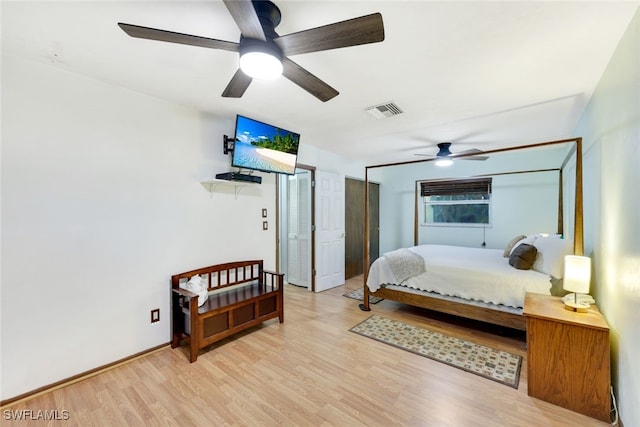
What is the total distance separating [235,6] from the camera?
1128 millimetres

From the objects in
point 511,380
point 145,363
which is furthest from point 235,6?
point 511,380

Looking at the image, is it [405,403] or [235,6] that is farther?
[405,403]

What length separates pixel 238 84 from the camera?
183 cm

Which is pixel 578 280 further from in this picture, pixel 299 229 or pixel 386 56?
pixel 299 229

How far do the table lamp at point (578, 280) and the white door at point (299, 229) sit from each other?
10.6 ft

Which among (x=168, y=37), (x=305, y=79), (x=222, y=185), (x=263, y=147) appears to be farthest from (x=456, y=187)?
(x=168, y=37)

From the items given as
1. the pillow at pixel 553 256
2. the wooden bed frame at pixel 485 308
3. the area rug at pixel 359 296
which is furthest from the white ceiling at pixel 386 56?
the area rug at pixel 359 296

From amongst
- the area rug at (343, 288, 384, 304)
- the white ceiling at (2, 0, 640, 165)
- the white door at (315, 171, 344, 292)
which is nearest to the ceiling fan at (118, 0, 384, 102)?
the white ceiling at (2, 0, 640, 165)

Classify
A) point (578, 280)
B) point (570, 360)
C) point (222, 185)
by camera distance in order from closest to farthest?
point (570, 360) → point (578, 280) → point (222, 185)

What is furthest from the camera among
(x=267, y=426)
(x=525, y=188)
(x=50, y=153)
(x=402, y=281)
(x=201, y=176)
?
(x=525, y=188)

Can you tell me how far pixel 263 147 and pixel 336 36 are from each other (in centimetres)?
188

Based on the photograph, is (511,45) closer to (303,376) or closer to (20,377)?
(303,376)

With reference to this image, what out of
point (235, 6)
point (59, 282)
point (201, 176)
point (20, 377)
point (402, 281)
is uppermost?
point (235, 6)

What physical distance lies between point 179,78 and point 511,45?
2.42 metres
